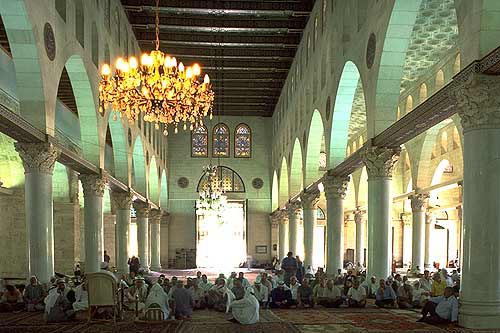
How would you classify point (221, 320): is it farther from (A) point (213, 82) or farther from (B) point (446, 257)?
(B) point (446, 257)

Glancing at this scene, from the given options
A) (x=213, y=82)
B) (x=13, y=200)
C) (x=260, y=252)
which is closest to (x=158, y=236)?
(x=260, y=252)

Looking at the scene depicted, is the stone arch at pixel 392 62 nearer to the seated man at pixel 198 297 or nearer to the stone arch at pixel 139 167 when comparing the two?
the seated man at pixel 198 297

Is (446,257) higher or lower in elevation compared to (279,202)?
lower

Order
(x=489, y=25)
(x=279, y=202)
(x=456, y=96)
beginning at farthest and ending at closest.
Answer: (x=279, y=202), (x=456, y=96), (x=489, y=25)

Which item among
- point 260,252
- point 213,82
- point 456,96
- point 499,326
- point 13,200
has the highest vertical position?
point 213,82

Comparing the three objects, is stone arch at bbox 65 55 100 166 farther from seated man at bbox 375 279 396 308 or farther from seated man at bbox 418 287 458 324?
seated man at bbox 418 287 458 324

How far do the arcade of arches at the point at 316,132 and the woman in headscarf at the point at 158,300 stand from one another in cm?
286

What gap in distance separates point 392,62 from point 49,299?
841 cm

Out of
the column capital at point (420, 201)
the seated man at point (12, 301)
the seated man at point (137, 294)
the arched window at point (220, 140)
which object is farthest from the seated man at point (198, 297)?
the arched window at point (220, 140)

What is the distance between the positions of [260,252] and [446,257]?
1157cm

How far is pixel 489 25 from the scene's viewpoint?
740cm

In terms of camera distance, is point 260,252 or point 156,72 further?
point 260,252

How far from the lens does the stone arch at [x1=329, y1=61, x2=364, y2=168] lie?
1488 centimetres

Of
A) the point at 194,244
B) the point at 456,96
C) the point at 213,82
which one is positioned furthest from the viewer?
the point at 194,244
